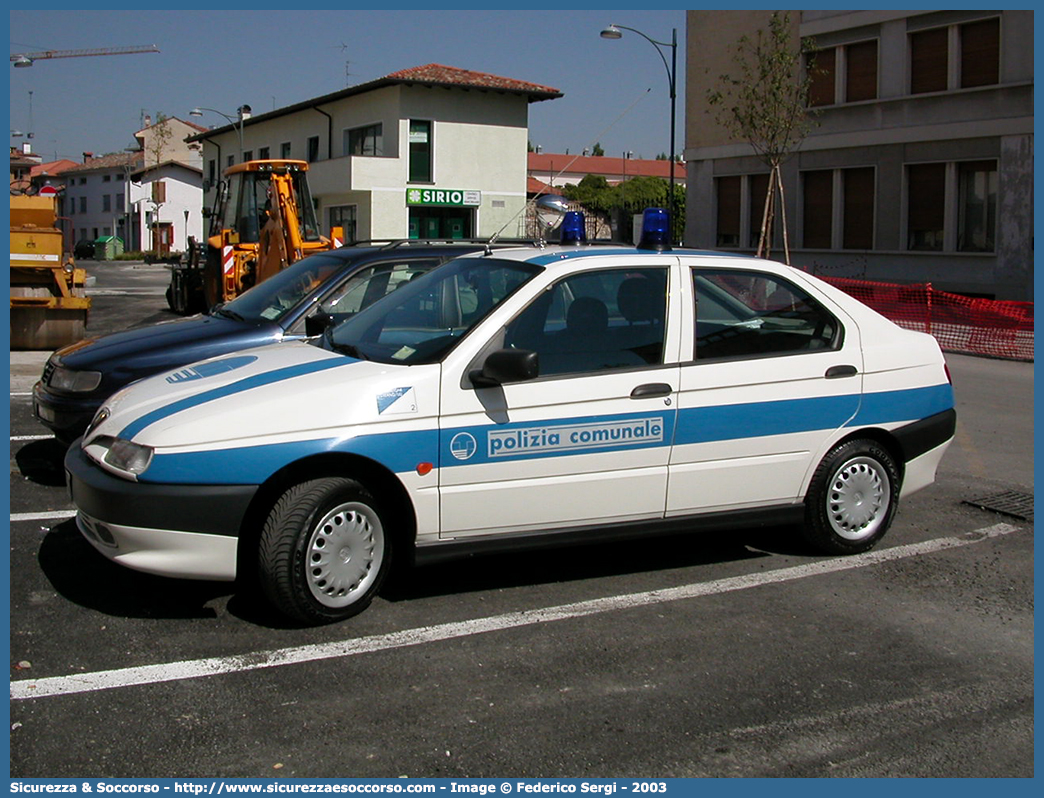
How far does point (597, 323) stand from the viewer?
5.48 m

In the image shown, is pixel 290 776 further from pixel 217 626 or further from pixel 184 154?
pixel 184 154

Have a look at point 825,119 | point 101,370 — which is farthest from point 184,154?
point 101,370

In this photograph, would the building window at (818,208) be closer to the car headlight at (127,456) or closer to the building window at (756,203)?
the building window at (756,203)

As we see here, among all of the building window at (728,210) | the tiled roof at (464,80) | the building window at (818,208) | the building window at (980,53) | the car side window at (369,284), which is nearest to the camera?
the car side window at (369,284)

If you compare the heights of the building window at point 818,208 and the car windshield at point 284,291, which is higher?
the building window at point 818,208

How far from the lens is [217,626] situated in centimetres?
492

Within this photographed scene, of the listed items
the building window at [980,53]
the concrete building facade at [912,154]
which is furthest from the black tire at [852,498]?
the building window at [980,53]

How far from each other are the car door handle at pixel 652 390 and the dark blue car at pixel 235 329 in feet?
7.71

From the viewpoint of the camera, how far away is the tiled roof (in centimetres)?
4319

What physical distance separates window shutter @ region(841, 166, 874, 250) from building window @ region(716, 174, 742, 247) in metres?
4.12

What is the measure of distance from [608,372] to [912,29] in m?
26.3

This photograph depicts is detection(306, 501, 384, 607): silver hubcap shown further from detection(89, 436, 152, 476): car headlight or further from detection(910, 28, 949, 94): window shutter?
detection(910, 28, 949, 94): window shutter

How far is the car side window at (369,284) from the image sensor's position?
8047 mm

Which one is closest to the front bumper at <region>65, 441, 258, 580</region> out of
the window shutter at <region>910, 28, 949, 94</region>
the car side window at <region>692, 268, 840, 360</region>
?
the car side window at <region>692, 268, 840, 360</region>
